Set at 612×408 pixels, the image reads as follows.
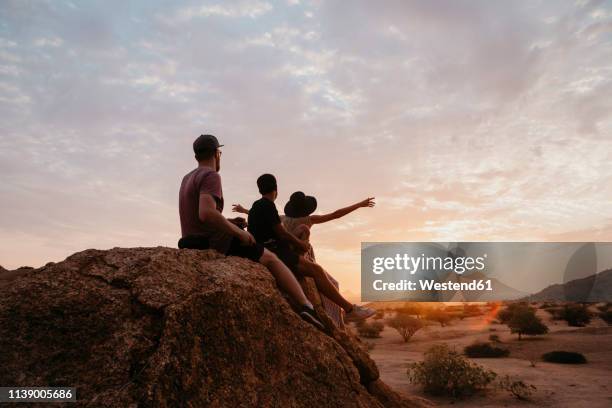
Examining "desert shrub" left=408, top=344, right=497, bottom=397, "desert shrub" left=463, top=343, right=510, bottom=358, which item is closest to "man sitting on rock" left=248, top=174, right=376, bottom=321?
"desert shrub" left=408, top=344, right=497, bottom=397

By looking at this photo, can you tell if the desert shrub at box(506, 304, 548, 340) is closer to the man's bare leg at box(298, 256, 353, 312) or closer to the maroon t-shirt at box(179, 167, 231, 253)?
the man's bare leg at box(298, 256, 353, 312)

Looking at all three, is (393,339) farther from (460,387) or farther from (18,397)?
(18,397)

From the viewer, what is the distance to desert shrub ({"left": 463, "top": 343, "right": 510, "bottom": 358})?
2177 centimetres

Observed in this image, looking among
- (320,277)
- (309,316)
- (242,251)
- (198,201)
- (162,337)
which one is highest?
(198,201)

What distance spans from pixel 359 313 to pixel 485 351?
1902cm

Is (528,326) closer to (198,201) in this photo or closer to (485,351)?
(485,351)

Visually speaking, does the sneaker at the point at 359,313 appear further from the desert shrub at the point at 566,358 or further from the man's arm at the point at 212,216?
the desert shrub at the point at 566,358

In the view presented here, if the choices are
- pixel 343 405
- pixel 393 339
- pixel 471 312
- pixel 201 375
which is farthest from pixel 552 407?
pixel 471 312

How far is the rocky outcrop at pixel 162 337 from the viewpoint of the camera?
2934 millimetres

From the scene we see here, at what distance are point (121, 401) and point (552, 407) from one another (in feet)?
43.4

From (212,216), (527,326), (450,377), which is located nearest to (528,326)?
(527,326)

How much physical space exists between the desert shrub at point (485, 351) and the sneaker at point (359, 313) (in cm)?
1873

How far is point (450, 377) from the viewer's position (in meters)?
14.7

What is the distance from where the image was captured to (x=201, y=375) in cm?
304
